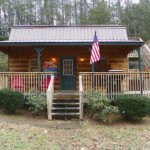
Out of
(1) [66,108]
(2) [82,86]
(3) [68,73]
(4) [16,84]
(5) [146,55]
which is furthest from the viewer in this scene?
(5) [146,55]

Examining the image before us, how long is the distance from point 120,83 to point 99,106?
205cm

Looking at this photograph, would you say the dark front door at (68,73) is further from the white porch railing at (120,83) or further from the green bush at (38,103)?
the green bush at (38,103)

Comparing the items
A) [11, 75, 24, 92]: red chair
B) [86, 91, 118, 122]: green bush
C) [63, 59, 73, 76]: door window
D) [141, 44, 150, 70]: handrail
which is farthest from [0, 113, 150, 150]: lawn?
[141, 44, 150, 70]: handrail

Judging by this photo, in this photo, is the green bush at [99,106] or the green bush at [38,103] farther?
the green bush at [38,103]

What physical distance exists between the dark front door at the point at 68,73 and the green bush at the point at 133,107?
Answer: 16.7 ft

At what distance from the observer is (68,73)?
16.2 m

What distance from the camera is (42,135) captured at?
9125mm

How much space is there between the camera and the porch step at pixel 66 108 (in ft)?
38.4

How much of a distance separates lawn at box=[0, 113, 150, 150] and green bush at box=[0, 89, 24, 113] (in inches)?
14.6

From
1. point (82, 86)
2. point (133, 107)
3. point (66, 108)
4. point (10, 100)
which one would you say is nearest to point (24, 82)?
point (10, 100)

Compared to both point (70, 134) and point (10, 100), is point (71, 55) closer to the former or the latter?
point (10, 100)

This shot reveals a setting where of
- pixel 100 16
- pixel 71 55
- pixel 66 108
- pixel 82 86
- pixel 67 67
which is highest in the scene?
pixel 100 16

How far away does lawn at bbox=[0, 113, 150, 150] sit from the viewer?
27.1 ft

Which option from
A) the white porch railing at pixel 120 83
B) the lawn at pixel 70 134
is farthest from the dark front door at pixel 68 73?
the lawn at pixel 70 134
